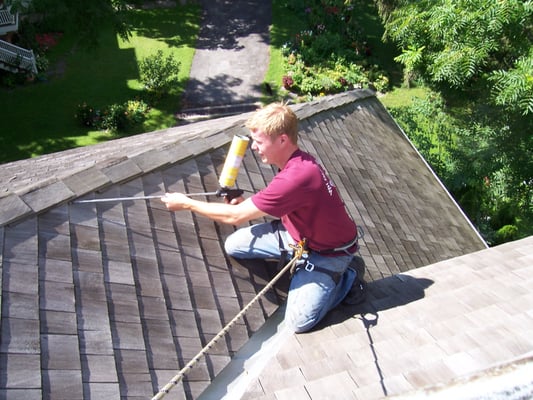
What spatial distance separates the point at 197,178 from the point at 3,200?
5.89 feet

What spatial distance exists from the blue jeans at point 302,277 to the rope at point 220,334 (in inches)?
6.8

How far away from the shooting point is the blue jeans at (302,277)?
156 inches

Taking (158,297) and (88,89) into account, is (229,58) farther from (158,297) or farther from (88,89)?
(158,297)

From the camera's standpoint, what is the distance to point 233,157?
417cm

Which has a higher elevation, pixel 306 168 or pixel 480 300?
pixel 306 168

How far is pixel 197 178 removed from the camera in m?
4.68

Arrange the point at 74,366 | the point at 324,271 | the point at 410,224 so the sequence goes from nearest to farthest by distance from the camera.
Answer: the point at 74,366, the point at 324,271, the point at 410,224

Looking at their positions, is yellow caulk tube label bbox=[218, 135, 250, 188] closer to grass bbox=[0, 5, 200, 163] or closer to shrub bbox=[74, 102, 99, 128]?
grass bbox=[0, 5, 200, 163]

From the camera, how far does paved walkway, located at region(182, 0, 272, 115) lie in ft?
65.7

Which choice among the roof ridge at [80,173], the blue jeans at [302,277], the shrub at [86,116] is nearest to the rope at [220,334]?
the blue jeans at [302,277]

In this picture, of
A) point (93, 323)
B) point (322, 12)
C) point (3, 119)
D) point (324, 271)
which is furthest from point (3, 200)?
point (322, 12)

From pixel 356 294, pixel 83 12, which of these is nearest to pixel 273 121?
pixel 356 294

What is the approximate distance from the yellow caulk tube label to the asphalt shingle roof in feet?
1.48

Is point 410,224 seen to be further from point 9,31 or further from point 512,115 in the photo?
point 9,31
